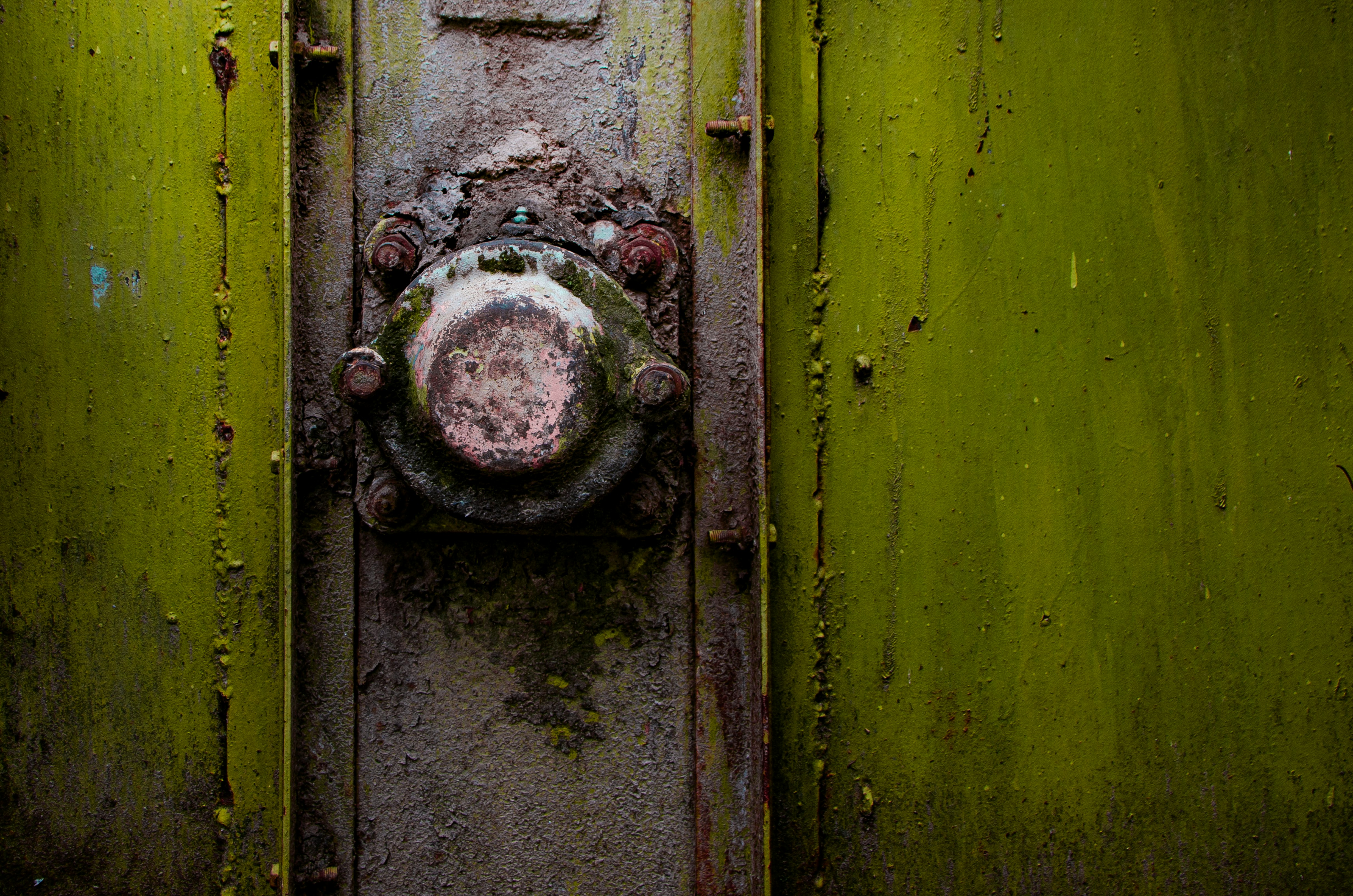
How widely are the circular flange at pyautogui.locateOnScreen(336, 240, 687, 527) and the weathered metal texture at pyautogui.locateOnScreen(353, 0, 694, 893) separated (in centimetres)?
8

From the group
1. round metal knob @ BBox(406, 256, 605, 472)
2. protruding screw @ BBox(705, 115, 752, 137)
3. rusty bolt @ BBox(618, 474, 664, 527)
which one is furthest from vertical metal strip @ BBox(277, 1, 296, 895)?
protruding screw @ BBox(705, 115, 752, 137)

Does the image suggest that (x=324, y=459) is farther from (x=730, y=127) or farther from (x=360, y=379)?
(x=730, y=127)

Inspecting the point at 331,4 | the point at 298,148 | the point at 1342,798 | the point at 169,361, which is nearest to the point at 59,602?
the point at 169,361

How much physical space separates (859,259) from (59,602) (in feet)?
4.21

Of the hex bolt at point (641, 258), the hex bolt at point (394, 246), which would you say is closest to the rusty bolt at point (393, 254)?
the hex bolt at point (394, 246)

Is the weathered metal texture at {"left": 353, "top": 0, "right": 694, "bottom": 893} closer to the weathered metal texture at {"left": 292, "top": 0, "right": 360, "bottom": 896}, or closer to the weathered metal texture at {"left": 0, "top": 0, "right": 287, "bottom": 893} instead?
the weathered metal texture at {"left": 292, "top": 0, "right": 360, "bottom": 896}

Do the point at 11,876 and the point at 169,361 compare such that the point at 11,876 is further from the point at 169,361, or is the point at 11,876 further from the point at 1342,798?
the point at 1342,798

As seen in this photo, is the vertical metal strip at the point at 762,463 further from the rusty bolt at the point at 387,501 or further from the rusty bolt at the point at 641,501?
the rusty bolt at the point at 387,501

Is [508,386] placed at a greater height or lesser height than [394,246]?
lesser

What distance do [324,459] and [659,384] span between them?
457mm

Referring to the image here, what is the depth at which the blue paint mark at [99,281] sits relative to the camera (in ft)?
3.72

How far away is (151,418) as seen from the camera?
44.6 inches

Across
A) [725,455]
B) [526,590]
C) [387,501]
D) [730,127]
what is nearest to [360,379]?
[387,501]

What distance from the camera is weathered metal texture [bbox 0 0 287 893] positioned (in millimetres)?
1130
